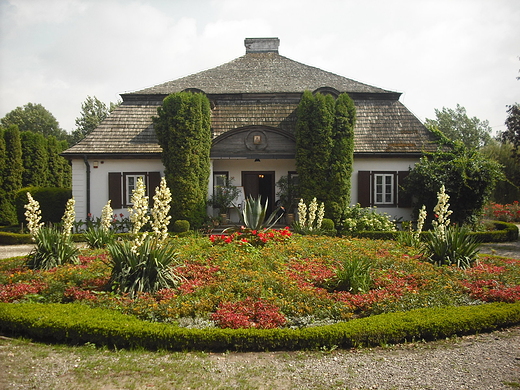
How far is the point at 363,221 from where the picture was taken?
1609 centimetres

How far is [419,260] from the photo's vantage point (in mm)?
9766

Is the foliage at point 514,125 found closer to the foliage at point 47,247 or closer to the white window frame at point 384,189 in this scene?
the white window frame at point 384,189

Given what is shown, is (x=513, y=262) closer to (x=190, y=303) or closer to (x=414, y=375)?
(x=414, y=375)

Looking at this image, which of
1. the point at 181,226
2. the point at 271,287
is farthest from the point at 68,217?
the point at 181,226

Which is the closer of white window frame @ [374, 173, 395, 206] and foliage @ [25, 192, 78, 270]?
foliage @ [25, 192, 78, 270]

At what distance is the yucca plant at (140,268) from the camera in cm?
748

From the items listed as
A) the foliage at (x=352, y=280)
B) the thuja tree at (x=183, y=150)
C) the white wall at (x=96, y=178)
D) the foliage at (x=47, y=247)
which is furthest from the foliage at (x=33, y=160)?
the foliage at (x=352, y=280)

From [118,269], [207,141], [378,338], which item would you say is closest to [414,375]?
[378,338]

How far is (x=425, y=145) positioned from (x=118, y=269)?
14649 mm

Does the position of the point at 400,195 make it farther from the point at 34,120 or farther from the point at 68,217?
the point at 34,120

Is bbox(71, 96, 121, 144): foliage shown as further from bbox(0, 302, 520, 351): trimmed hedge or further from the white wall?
bbox(0, 302, 520, 351): trimmed hedge

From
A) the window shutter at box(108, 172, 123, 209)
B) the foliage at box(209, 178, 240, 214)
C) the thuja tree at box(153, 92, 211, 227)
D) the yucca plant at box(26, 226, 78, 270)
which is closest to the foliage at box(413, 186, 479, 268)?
the yucca plant at box(26, 226, 78, 270)

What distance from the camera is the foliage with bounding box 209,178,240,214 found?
57.7ft

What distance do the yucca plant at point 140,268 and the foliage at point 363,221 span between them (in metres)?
9.24
